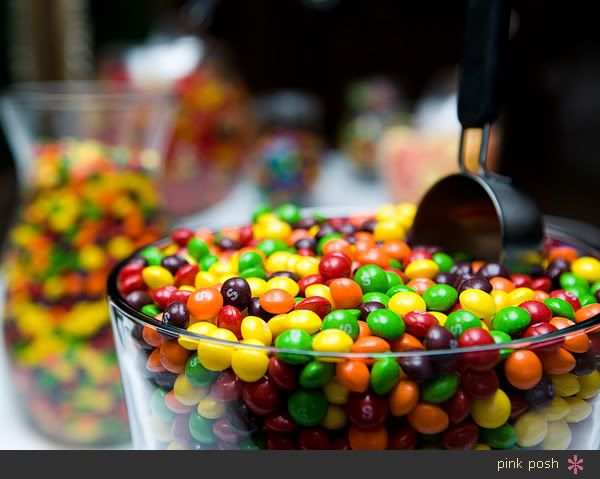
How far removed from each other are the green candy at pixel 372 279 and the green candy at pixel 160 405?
15 cm

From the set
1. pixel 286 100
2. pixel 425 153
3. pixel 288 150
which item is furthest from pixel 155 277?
pixel 286 100

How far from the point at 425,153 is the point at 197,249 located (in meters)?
0.84

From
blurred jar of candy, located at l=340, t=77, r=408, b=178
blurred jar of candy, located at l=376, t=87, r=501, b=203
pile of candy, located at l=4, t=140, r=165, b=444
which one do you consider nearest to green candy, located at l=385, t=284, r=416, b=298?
pile of candy, located at l=4, t=140, r=165, b=444

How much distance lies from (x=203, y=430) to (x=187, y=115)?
1.07 m

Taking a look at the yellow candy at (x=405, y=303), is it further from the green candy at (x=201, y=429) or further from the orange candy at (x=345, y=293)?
the green candy at (x=201, y=429)

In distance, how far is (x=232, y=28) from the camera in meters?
2.21

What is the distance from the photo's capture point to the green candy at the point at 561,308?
430 millimetres

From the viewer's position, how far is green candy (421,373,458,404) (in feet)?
1.16

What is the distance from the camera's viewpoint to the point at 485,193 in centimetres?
55

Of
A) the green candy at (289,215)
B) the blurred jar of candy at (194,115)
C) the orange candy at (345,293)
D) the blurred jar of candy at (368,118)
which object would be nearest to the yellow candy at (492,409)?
the orange candy at (345,293)

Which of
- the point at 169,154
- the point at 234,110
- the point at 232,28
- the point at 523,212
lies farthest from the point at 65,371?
the point at 232,28

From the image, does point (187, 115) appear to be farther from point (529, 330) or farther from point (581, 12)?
point (581, 12)

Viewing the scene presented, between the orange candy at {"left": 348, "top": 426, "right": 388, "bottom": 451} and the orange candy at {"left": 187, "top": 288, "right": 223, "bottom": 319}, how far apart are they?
0.12 m
